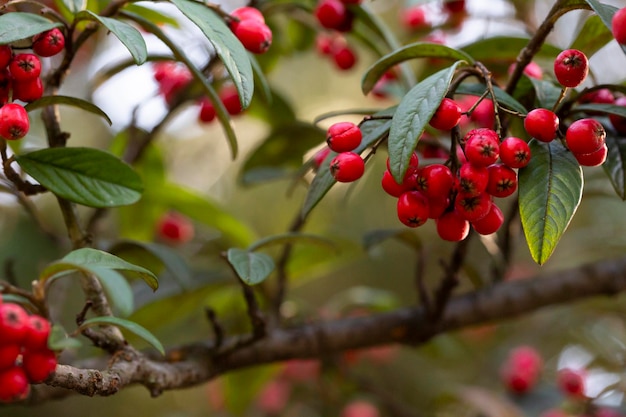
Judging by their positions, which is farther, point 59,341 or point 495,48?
point 495,48

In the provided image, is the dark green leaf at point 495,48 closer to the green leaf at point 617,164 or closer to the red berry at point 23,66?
A: the green leaf at point 617,164

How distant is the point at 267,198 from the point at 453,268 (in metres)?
1.45

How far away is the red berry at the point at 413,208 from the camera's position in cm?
85

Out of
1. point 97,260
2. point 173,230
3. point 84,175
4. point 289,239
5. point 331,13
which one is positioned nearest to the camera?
point 97,260

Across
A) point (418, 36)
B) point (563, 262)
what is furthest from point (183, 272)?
point (563, 262)

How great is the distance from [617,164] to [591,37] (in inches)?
8.5

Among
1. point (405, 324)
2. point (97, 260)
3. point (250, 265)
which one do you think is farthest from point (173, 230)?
point (97, 260)

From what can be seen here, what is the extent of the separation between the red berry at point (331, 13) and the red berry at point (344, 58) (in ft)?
0.97

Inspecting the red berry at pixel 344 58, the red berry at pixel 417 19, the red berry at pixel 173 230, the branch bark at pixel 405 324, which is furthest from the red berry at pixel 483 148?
the red berry at pixel 173 230

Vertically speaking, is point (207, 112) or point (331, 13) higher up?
point (331, 13)

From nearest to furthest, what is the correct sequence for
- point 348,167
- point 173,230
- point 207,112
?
point 348,167 < point 207,112 < point 173,230

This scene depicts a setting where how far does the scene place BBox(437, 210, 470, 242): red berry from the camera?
88cm

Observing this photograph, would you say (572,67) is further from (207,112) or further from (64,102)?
(207,112)

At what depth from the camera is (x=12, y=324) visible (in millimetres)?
673
